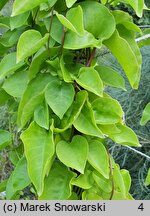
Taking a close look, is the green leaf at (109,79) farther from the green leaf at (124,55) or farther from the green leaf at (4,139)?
the green leaf at (4,139)

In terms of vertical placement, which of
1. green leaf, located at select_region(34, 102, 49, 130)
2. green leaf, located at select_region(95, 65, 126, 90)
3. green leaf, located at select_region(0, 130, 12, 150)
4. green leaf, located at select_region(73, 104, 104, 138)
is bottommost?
green leaf, located at select_region(0, 130, 12, 150)

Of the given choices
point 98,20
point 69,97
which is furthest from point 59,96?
point 98,20

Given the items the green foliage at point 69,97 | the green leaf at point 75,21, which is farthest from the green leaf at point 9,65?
the green leaf at point 75,21

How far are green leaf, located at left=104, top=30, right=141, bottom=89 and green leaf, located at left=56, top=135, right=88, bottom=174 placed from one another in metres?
0.11

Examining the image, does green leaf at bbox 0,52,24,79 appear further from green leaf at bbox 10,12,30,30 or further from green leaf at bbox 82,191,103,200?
green leaf at bbox 82,191,103,200

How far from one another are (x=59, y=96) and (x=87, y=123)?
2.1 inches

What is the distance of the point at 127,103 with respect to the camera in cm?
183

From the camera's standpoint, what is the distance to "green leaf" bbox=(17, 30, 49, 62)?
46cm

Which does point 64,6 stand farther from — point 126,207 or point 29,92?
point 126,207

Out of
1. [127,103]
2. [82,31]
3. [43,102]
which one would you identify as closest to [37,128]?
[43,102]

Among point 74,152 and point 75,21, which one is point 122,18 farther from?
point 74,152

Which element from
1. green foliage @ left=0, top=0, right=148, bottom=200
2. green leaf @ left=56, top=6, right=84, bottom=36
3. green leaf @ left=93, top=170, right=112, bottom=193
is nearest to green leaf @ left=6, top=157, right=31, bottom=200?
green foliage @ left=0, top=0, right=148, bottom=200

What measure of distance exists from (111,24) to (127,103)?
4.46 ft

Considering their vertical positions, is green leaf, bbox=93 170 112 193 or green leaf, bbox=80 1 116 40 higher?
green leaf, bbox=80 1 116 40
